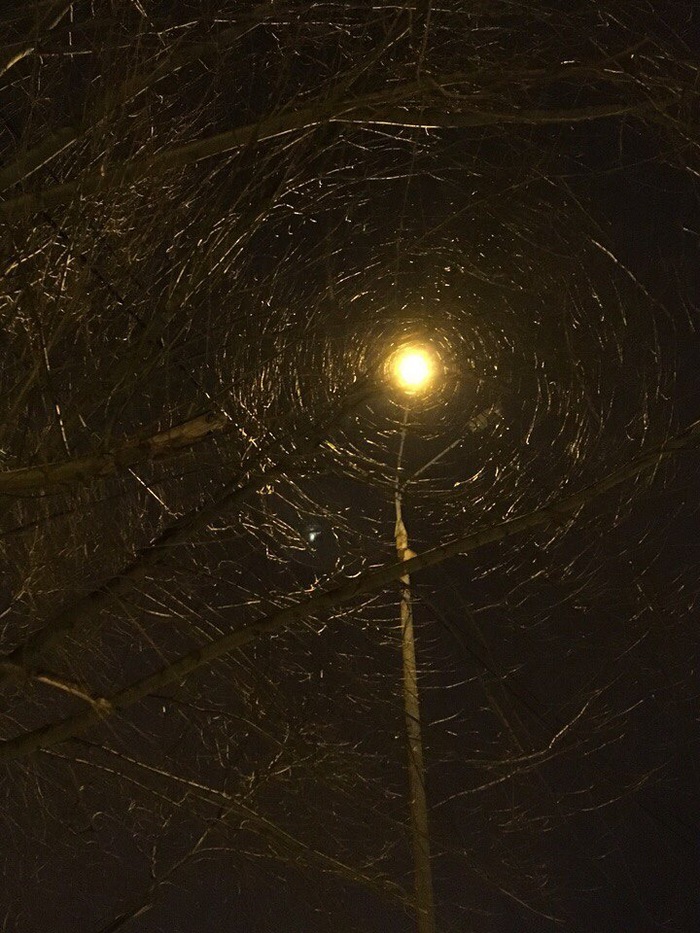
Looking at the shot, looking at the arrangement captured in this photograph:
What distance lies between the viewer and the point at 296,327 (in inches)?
152

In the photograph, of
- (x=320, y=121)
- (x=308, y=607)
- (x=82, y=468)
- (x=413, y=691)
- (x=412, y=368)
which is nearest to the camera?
(x=82, y=468)

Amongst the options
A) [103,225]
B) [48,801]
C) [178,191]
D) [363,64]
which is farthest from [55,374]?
[48,801]

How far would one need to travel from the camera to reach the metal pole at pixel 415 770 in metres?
3.90

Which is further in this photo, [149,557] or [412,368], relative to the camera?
[412,368]

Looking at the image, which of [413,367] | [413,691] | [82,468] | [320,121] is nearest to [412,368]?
[413,367]

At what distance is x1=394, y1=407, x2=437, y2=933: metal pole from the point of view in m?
3.90

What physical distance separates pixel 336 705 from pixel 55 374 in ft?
6.01

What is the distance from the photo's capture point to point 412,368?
182 inches

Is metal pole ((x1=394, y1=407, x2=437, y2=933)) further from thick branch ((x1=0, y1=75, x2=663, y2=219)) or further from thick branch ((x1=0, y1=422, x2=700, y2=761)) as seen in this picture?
thick branch ((x1=0, y1=75, x2=663, y2=219))

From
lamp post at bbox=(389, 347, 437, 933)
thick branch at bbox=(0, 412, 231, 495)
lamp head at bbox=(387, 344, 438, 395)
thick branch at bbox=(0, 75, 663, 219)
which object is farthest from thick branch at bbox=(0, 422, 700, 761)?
thick branch at bbox=(0, 75, 663, 219)

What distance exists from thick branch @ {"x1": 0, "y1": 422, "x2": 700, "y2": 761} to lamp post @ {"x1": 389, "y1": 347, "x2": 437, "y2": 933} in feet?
0.62

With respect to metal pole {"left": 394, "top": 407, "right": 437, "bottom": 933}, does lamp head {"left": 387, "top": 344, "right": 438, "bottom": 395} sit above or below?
above

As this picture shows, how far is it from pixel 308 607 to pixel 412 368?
150 cm

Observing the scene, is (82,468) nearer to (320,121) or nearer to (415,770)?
(320,121)
